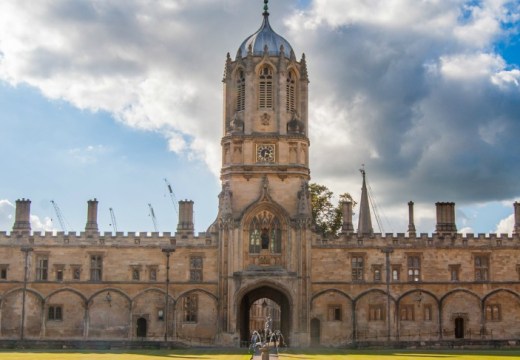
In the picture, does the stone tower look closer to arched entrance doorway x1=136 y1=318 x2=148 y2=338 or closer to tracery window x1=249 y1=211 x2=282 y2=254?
tracery window x1=249 y1=211 x2=282 y2=254

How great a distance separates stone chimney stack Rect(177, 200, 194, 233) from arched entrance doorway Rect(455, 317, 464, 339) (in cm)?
2030

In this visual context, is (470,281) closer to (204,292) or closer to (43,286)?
(204,292)

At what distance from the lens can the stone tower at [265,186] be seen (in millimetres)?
58031

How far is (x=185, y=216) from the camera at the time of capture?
6400 cm

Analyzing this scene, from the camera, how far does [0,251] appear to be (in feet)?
198

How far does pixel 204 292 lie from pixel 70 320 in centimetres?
949

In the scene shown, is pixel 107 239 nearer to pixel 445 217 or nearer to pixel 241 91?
pixel 241 91

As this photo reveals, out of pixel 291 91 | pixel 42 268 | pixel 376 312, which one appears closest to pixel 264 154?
pixel 291 91

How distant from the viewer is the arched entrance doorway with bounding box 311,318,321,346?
2300 inches

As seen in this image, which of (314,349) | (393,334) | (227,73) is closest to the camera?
(314,349)

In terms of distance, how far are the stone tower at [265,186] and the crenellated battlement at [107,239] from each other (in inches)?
88.2

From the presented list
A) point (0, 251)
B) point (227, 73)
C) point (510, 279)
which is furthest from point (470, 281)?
point (0, 251)

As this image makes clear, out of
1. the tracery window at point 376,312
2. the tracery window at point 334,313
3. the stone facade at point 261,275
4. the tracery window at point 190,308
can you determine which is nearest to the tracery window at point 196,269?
the stone facade at point 261,275

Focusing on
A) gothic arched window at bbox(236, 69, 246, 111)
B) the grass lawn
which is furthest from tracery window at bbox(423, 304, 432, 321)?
gothic arched window at bbox(236, 69, 246, 111)
